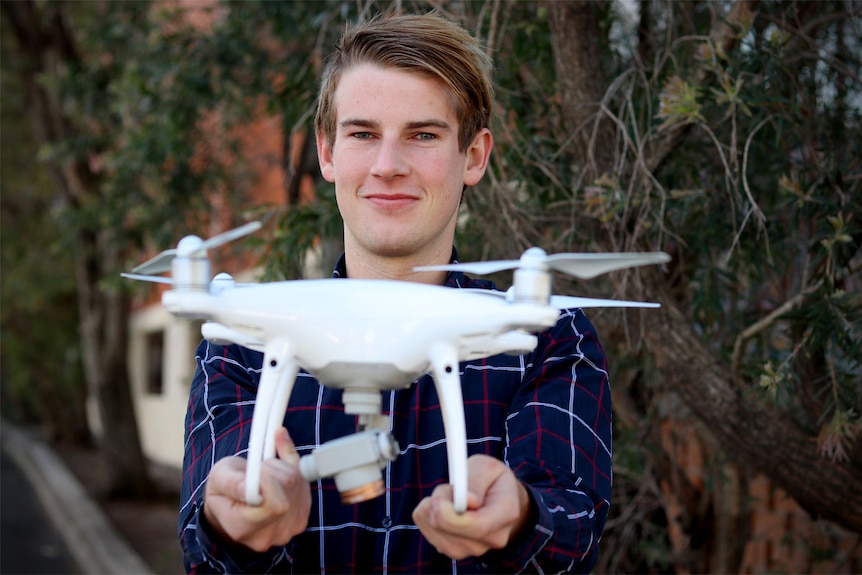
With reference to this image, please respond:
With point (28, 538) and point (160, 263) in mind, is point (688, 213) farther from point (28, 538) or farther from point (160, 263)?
point (28, 538)

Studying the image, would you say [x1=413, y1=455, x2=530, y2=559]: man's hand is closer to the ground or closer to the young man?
the young man

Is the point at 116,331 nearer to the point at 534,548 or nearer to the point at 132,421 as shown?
the point at 132,421

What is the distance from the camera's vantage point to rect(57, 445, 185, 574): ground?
794cm

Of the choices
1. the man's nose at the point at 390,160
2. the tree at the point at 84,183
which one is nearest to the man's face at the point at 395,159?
the man's nose at the point at 390,160

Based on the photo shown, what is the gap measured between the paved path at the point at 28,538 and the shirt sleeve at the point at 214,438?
7.31 m

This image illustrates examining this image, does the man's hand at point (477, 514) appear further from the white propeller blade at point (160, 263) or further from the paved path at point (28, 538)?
the paved path at point (28, 538)

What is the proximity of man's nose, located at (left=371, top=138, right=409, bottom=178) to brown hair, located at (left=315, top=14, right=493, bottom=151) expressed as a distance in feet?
0.50

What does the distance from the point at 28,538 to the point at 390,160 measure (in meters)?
9.51

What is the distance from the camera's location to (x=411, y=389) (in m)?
1.76

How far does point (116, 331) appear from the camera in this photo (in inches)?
388

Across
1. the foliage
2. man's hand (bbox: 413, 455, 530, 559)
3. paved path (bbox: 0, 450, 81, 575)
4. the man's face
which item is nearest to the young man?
the man's face

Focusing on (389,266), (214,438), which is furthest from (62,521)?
(389,266)

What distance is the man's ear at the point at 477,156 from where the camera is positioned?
189 cm

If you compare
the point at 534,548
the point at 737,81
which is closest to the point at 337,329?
the point at 534,548
